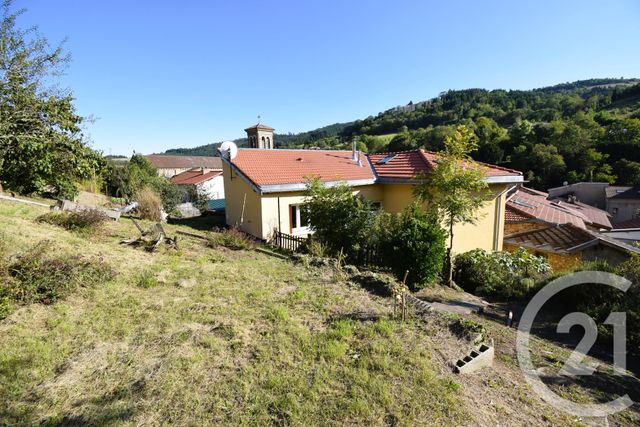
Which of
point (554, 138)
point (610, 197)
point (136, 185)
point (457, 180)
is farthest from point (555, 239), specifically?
point (554, 138)

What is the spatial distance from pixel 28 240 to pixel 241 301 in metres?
5.17

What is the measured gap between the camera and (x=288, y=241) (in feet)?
39.0

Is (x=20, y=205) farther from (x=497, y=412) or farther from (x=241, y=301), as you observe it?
(x=497, y=412)

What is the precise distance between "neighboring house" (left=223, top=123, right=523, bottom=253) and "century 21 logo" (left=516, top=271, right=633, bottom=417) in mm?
4049

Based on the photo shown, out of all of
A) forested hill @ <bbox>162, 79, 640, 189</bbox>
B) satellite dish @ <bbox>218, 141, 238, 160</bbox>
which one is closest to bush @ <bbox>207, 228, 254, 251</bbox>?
satellite dish @ <bbox>218, 141, 238, 160</bbox>

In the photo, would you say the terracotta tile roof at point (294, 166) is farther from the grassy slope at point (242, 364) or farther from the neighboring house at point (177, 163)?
the neighboring house at point (177, 163)

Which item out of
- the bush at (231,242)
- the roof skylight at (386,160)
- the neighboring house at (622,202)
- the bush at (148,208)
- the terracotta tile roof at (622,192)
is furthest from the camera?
the terracotta tile roof at (622,192)

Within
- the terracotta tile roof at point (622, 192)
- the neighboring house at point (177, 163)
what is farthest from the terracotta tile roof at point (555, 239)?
the neighboring house at point (177, 163)

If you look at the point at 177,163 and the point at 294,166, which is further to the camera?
the point at 177,163

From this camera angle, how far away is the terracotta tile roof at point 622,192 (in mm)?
36425

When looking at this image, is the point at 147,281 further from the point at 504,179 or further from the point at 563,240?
the point at 563,240

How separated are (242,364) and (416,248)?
6.04 m

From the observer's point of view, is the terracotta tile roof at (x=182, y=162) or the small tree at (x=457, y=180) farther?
the terracotta tile roof at (x=182, y=162)

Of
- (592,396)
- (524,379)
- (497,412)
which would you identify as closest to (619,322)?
(592,396)
